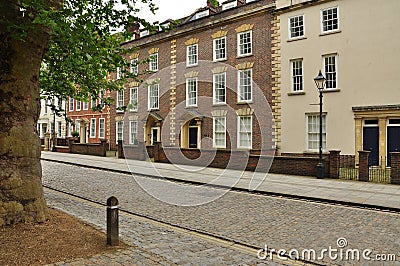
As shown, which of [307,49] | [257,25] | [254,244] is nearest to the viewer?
[254,244]

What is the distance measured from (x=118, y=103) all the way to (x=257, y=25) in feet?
53.5

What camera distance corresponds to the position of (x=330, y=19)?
65.0ft

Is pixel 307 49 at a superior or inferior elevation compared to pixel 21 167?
superior

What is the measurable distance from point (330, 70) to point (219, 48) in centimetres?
850

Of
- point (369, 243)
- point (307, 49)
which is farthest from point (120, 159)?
point (369, 243)

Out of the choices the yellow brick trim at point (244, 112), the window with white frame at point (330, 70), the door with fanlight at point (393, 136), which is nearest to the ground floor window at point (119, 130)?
→ the yellow brick trim at point (244, 112)

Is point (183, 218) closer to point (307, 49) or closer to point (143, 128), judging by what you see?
point (307, 49)

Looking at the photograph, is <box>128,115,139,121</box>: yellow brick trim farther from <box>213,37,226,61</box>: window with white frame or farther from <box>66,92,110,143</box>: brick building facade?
<box>213,37,226,61</box>: window with white frame

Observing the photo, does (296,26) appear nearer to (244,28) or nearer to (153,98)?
(244,28)

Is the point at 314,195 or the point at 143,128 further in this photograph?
the point at 143,128

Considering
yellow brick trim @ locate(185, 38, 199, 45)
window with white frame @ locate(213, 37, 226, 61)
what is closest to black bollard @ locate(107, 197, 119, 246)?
window with white frame @ locate(213, 37, 226, 61)

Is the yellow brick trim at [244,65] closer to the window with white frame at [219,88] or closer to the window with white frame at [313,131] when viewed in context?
the window with white frame at [219,88]

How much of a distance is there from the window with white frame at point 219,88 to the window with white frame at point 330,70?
7246 millimetres

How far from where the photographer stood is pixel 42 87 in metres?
10.4
